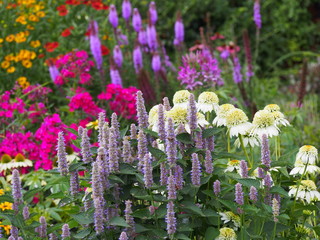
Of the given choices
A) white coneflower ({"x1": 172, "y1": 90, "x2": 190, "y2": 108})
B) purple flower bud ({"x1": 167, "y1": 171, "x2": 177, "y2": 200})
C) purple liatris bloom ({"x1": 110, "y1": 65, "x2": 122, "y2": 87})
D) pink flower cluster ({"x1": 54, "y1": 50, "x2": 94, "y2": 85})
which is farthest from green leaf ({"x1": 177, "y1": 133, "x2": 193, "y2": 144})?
purple liatris bloom ({"x1": 110, "y1": 65, "x2": 122, "y2": 87})

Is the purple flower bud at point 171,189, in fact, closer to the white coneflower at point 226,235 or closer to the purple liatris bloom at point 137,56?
the white coneflower at point 226,235

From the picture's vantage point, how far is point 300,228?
2.43 metres

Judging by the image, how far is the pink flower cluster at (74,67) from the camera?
186 inches

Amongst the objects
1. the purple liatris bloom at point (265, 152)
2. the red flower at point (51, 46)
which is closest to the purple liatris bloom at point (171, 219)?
the purple liatris bloom at point (265, 152)

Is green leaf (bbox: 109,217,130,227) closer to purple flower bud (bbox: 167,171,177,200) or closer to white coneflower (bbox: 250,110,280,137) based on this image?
purple flower bud (bbox: 167,171,177,200)

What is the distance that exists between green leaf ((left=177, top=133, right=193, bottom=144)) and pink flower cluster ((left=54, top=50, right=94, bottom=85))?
8.66 feet

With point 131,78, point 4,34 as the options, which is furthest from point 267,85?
point 4,34

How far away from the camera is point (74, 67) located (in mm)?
4797

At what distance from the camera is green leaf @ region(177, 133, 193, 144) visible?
84.0 inches

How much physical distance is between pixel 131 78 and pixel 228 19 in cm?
299

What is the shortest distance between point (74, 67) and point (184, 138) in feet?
9.22

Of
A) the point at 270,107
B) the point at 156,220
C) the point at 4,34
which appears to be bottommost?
the point at 156,220

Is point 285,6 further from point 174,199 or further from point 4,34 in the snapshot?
point 174,199

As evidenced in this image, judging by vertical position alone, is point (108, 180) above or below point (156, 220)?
above
